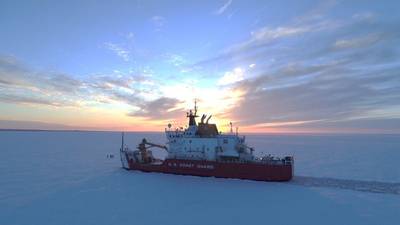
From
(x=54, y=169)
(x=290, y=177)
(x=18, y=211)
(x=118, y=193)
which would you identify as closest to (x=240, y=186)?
(x=290, y=177)

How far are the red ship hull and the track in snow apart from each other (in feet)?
4.58

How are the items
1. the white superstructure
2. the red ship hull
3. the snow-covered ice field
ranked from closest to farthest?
the snow-covered ice field
the red ship hull
the white superstructure

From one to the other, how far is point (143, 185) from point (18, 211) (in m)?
10.6

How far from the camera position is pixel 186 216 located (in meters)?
17.9

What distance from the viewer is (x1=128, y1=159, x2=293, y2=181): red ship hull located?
93.6 ft

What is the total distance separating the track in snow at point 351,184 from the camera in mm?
24600

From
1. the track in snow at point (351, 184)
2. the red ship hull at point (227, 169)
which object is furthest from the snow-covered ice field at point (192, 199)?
the red ship hull at point (227, 169)

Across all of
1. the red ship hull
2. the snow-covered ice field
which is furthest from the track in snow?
the red ship hull

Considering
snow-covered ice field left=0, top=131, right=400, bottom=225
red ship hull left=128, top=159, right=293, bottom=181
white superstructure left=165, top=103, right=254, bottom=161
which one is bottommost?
snow-covered ice field left=0, top=131, right=400, bottom=225

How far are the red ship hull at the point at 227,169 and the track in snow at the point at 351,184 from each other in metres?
1.40

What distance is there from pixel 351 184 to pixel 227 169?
33.7ft

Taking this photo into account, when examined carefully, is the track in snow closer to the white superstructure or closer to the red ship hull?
the red ship hull

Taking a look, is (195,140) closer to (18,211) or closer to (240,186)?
(240,186)

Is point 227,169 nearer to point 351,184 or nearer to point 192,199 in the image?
point 192,199
